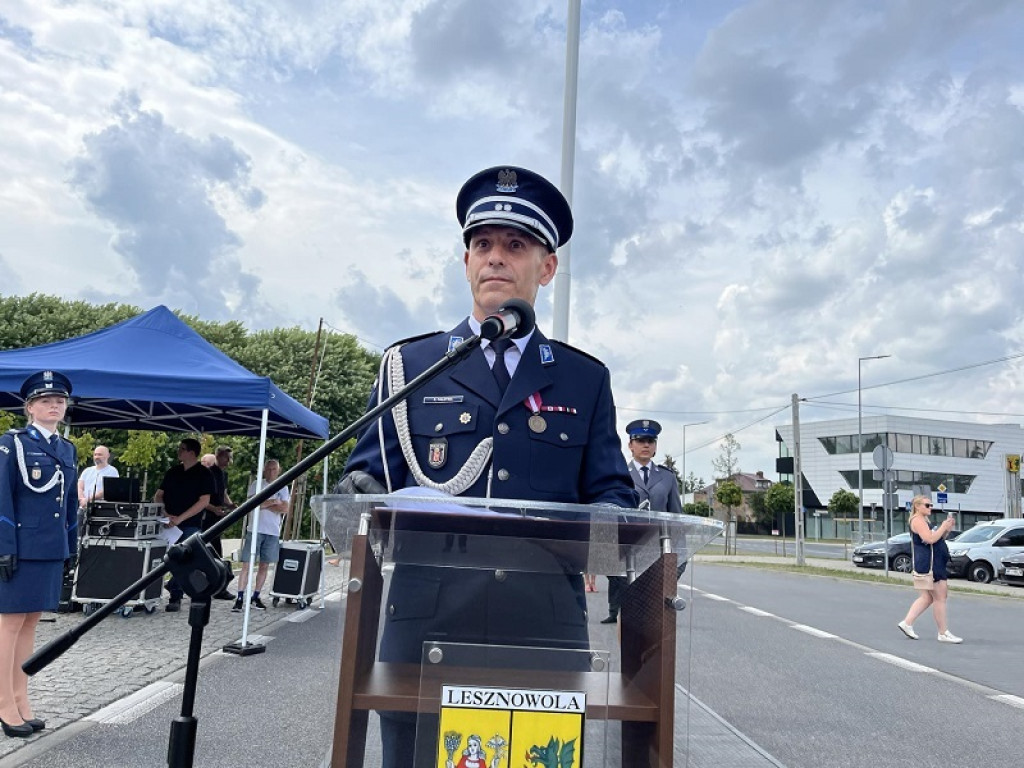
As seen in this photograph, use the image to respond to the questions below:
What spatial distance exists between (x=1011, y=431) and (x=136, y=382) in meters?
88.1

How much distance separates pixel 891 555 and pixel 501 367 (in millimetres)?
30681

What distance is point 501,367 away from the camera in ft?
8.02

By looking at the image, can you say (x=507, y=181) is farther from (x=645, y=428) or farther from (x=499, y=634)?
(x=645, y=428)

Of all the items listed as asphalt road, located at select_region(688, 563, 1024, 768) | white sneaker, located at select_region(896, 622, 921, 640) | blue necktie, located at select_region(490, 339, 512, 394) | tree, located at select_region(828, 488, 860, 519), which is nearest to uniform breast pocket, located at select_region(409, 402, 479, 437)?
blue necktie, located at select_region(490, 339, 512, 394)

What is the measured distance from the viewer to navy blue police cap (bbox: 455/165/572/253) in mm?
2531

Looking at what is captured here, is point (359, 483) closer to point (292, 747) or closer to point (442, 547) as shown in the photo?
point (442, 547)

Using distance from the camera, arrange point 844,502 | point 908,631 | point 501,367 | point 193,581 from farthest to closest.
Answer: point 844,502 < point 908,631 < point 501,367 < point 193,581

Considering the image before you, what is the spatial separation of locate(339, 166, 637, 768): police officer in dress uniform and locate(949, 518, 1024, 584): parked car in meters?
25.6

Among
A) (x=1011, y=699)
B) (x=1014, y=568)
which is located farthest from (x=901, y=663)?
(x=1014, y=568)

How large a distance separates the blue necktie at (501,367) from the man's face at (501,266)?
10 cm

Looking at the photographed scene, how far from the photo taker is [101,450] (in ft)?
39.4

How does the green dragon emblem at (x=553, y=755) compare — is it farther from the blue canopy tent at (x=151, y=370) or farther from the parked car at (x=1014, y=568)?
the parked car at (x=1014, y=568)

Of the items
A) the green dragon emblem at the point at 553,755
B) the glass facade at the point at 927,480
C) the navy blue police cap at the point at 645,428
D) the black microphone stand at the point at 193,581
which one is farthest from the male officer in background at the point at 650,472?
the glass facade at the point at 927,480

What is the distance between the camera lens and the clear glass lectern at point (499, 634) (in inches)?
62.6
